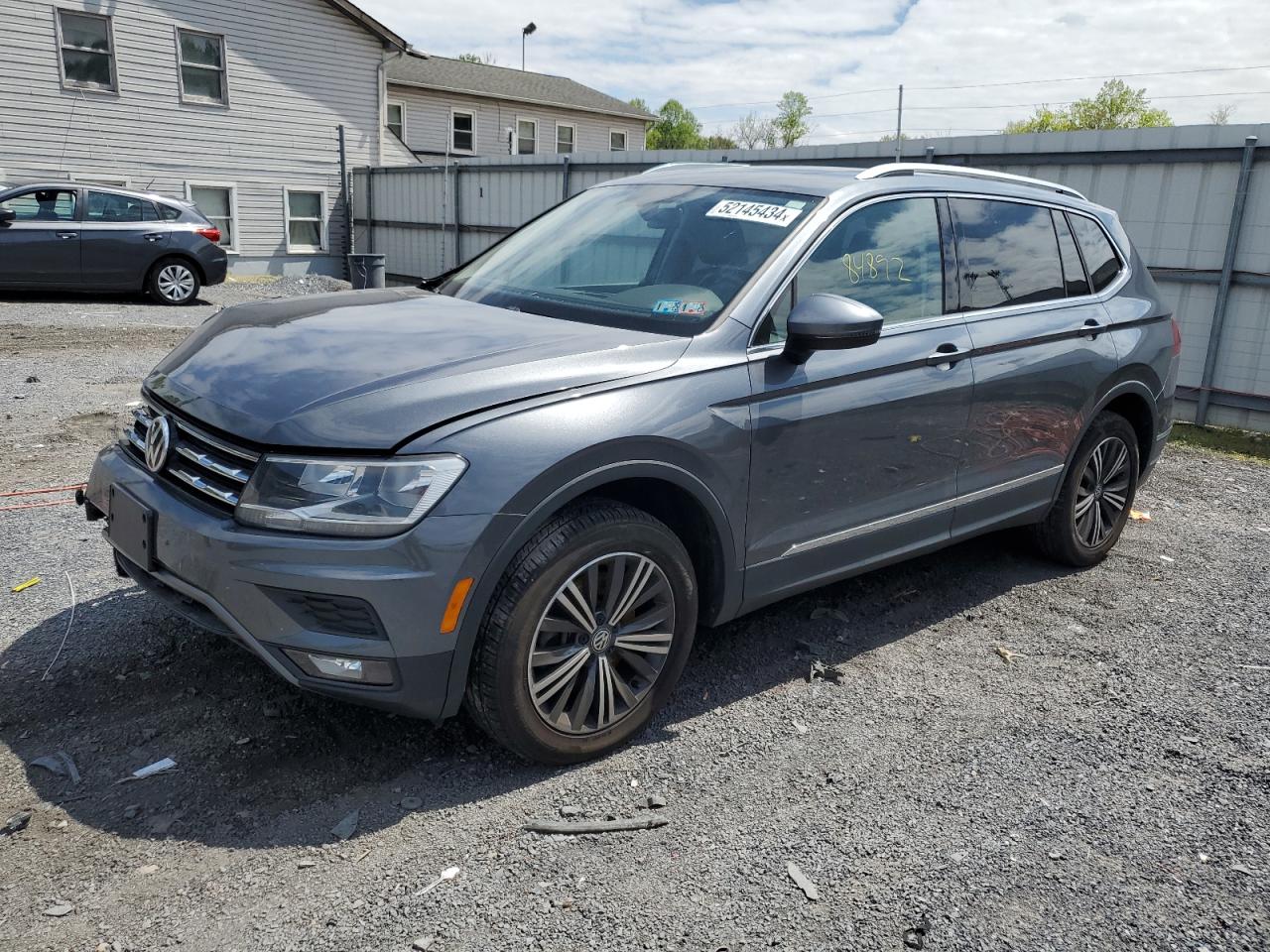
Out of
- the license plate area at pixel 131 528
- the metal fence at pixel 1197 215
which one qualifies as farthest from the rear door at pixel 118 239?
the license plate area at pixel 131 528

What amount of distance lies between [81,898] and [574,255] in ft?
9.32

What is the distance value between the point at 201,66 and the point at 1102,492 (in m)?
21.2

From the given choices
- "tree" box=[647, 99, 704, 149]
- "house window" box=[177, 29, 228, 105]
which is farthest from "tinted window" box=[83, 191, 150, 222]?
"tree" box=[647, 99, 704, 149]

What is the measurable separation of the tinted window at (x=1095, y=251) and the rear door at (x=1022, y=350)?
102mm

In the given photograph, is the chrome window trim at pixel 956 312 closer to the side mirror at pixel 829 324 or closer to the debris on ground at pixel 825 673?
the side mirror at pixel 829 324

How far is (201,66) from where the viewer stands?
69.7 ft

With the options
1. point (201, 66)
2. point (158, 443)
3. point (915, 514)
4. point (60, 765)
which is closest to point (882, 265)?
point (915, 514)

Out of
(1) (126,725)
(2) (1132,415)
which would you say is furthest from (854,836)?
(2) (1132,415)

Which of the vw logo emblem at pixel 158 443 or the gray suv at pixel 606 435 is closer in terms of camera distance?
the gray suv at pixel 606 435

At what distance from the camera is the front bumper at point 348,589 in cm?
281

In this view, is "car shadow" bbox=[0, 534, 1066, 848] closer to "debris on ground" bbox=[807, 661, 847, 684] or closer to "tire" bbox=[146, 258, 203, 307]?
"debris on ground" bbox=[807, 661, 847, 684]

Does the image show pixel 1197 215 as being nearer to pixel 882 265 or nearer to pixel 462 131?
pixel 882 265

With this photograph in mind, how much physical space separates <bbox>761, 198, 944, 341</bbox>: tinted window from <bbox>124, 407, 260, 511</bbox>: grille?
5.92 feet

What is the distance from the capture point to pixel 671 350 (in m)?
3.43
